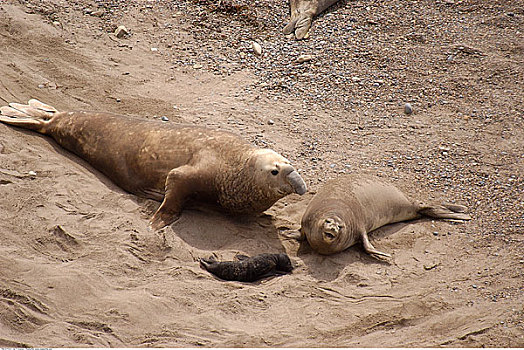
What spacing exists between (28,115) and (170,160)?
1874 mm

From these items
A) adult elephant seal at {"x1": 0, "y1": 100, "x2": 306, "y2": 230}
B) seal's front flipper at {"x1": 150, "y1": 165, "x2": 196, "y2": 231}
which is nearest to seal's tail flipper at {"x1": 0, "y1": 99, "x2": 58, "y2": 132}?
adult elephant seal at {"x1": 0, "y1": 100, "x2": 306, "y2": 230}

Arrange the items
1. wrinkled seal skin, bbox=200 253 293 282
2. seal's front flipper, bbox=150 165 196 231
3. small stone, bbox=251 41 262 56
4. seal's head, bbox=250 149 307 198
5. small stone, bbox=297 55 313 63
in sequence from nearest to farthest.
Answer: wrinkled seal skin, bbox=200 253 293 282, seal's head, bbox=250 149 307 198, seal's front flipper, bbox=150 165 196 231, small stone, bbox=297 55 313 63, small stone, bbox=251 41 262 56

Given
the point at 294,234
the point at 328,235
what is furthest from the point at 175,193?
the point at 328,235

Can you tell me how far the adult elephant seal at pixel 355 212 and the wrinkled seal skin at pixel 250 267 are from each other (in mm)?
422

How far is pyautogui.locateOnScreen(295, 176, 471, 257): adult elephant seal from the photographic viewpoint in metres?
5.26

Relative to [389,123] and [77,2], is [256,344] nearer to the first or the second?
[389,123]

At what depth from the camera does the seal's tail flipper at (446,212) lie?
235 inches

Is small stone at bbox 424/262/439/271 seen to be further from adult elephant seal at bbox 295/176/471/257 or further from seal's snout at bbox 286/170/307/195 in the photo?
seal's snout at bbox 286/170/307/195

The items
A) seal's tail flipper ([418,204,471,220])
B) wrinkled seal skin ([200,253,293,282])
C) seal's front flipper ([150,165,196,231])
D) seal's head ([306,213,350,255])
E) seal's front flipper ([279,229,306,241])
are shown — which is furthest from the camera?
seal's tail flipper ([418,204,471,220])

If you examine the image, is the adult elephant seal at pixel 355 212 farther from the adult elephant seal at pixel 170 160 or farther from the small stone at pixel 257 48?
the small stone at pixel 257 48

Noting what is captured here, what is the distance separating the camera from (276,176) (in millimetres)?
5348

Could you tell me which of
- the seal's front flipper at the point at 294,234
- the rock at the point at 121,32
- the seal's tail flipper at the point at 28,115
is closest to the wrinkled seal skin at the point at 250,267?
the seal's front flipper at the point at 294,234

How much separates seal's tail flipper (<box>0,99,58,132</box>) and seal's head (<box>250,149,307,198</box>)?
99.5 inches

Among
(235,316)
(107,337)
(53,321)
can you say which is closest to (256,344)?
(235,316)
